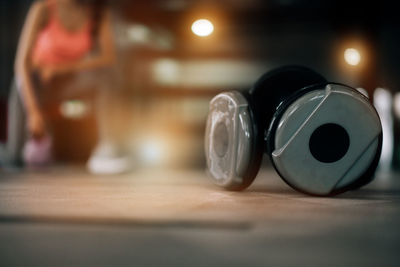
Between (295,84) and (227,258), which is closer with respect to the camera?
(227,258)

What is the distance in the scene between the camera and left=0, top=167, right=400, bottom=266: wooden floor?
839 mm

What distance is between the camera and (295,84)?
1737 mm

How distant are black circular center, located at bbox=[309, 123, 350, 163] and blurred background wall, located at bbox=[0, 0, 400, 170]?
1854mm

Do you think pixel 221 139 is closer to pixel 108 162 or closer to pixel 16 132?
pixel 108 162

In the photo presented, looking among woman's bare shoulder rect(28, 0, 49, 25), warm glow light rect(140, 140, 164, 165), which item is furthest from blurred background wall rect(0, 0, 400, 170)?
woman's bare shoulder rect(28, 0, 49, 25)

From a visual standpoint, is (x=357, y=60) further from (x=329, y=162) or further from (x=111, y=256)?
(x=111, y=256)

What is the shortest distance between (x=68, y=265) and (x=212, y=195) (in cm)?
88

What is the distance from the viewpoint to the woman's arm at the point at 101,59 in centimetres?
281

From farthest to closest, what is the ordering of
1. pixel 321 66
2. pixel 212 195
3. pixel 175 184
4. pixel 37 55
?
1. pixel 321 66
2. pixel 37 55
3. pixel 175 184
4. pixel 212 195

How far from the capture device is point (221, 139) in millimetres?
1691

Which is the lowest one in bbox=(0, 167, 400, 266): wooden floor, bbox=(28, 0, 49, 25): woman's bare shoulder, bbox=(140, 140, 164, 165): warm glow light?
bbox=(140, 140, 164, 165): warm glow light

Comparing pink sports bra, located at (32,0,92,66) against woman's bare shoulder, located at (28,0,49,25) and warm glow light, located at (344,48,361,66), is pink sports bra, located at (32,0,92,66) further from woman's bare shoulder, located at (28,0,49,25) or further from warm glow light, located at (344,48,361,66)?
warm glow light, located at (344,48,361,66)

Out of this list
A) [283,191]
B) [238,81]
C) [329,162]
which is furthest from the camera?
[238,81]

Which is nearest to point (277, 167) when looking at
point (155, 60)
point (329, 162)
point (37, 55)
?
point (329, 162)
